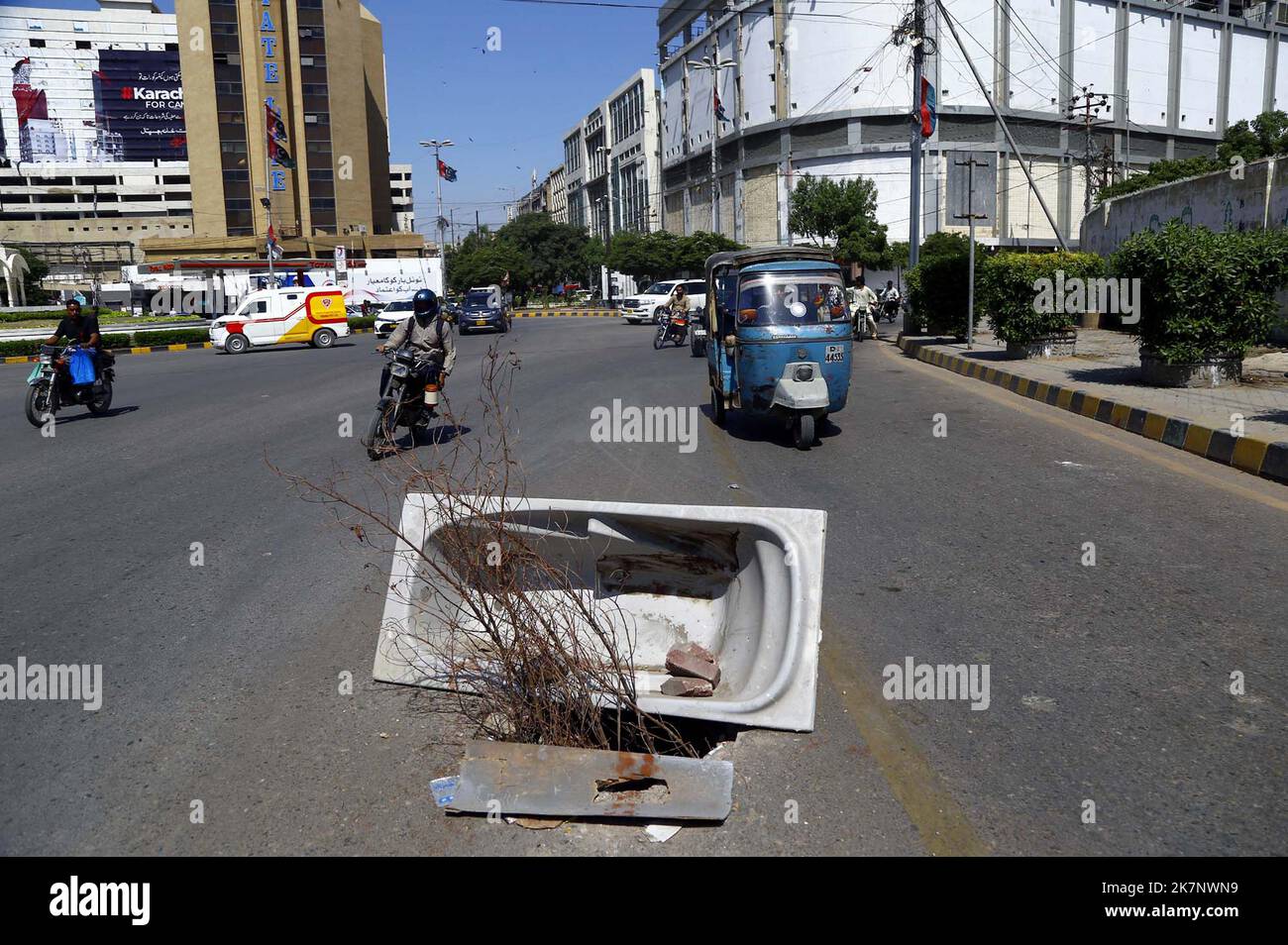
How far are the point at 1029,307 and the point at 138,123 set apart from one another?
12987 centimetres

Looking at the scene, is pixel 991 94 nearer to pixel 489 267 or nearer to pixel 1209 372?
pixel 489 267

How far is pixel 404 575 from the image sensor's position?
14.1 ft

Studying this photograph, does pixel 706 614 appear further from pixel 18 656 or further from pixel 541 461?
pixel 541 461

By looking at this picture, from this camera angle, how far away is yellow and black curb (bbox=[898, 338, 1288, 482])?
8.04 m

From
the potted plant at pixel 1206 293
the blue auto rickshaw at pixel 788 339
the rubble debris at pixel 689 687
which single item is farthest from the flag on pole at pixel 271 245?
the rubble debris at pixel 689 687

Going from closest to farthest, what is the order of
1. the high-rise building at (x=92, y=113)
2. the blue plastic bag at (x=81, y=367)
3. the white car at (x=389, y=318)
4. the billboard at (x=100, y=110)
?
the blue plastic bag at (x=81, y=367) → the white car at (x=389, y=318) → the high-rise building at (x=92, y=113) → the billboard at (x=100, y=110)

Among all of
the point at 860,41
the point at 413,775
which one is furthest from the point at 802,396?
the point at 860,41

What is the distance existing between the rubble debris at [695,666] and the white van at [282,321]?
2792 centimetres

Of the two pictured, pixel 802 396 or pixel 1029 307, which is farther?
pixel 1029 307

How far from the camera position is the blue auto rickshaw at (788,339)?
1003 centimetres

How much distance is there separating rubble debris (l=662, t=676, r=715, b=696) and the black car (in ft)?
104

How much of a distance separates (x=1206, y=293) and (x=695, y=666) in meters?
10.0

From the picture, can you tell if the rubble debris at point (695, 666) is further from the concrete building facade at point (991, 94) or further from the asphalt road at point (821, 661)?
the concrete building facade at point (991, 94)
